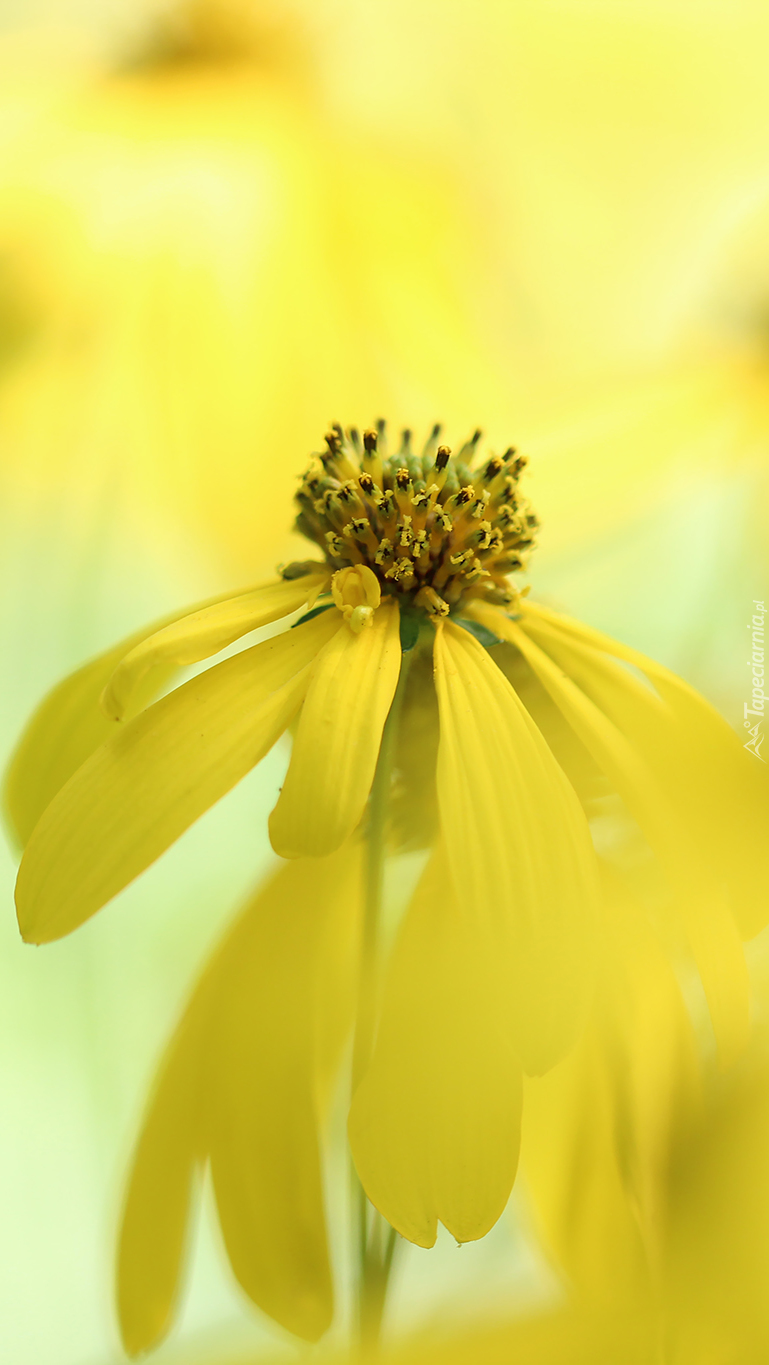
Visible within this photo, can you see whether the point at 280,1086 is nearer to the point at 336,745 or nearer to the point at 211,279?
the point at 336,745

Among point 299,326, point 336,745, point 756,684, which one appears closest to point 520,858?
point 336,745

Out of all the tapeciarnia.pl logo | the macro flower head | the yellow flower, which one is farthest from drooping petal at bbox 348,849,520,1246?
the yellow flower

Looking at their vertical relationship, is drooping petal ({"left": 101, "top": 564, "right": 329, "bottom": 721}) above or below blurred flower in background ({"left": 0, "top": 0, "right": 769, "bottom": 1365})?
below

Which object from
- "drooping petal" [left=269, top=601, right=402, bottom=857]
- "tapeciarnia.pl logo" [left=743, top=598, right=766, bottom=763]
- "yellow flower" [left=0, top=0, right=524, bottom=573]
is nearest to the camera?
"drooping petal" [left=269, top=601, right=402, bottom=857]

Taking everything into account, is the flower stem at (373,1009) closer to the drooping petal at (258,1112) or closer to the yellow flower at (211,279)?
the drooping petal at (258,1112)

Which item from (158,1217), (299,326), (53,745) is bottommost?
(158,1217)

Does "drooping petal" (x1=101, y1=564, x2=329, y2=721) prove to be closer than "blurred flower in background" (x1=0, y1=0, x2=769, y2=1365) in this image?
Yes

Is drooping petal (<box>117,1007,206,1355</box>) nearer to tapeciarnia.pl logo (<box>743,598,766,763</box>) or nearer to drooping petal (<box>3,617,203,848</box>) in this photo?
drooping petal (<box>3,617,203,848</box>)

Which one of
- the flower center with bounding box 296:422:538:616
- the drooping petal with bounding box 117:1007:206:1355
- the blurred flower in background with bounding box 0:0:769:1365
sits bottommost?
the drooping petal with bounding box 117:1007:206:1355
